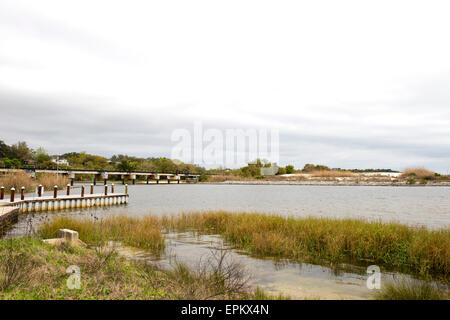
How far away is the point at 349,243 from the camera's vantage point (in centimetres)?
1145

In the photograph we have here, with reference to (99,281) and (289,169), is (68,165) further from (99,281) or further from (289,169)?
(99,281)

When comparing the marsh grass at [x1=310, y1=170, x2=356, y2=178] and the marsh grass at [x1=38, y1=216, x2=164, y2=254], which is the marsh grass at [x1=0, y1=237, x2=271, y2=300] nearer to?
the marsh grass at [x1=38, y1=216, x2=164, y2=254]

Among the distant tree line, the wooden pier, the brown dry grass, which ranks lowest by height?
the wooden pier

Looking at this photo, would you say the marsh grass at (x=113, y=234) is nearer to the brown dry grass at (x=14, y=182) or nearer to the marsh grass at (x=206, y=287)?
the marsh grass at (x=206, y=287)

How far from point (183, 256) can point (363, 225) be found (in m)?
7.55

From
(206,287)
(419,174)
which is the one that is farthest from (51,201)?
(419,174)

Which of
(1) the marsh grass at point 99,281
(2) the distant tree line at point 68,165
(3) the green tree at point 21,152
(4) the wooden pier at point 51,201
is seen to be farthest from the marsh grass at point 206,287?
(3) the green tree at point 21,152

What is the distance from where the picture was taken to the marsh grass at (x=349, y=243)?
9273 mm

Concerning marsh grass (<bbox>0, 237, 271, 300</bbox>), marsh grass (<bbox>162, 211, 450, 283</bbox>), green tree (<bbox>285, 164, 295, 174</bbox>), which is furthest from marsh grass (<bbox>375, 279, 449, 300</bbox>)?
green tree (<bbox>285, 164, 295, 174</bbox>)

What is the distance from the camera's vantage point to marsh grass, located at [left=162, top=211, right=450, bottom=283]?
927 cm
